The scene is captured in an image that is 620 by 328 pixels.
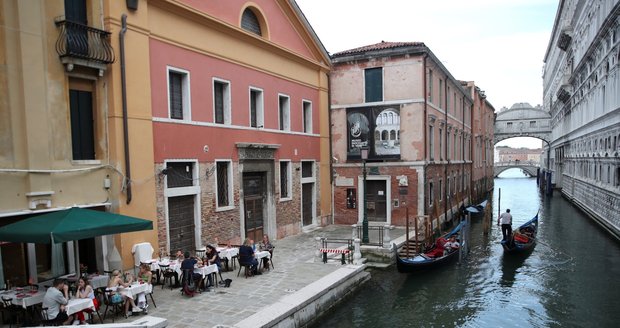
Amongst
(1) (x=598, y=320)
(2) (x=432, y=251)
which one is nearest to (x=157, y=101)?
(2) (x=432, y=251)

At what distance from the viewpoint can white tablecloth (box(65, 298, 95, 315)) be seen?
23.3 ft

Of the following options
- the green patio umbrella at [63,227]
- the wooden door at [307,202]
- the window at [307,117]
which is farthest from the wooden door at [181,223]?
the window at [307,117]

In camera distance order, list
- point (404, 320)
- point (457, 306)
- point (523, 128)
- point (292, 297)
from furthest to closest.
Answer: point (523, 128) < point (457, 306) < point (404, 320) < point (292, 297)

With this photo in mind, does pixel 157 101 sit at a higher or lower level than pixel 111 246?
higher

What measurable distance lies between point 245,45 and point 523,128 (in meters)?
53.9

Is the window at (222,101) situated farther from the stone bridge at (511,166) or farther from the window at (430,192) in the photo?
the stone bridge at (511,166)

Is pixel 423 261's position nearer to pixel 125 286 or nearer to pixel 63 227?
pixel 125 286

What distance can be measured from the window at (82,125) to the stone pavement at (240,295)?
3544 millimetres

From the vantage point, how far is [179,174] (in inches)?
465

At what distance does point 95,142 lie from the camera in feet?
32.1

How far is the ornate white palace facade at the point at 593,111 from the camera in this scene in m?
19.5

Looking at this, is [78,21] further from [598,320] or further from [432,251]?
[598,320]

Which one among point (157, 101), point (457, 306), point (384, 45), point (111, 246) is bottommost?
point (457, 306)

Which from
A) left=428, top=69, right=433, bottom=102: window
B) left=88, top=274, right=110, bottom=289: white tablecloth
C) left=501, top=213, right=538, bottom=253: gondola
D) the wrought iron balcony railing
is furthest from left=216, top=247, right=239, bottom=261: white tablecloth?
left=428, top=69, right=433, bottom=102: window
